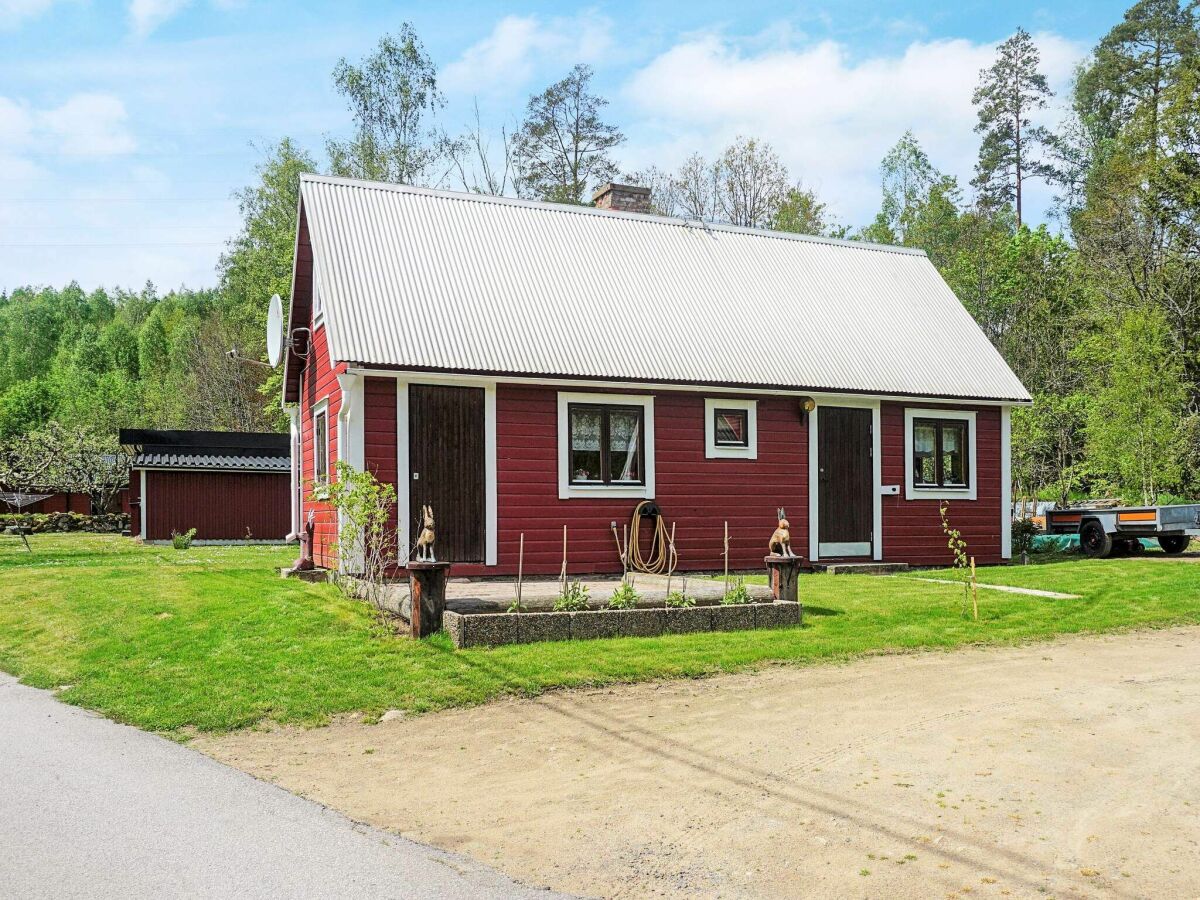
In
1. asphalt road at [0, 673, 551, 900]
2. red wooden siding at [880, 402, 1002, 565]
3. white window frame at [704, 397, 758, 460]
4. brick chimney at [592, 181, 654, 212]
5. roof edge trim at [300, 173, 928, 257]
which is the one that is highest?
brick chimney at [592, 181, 654, 212]

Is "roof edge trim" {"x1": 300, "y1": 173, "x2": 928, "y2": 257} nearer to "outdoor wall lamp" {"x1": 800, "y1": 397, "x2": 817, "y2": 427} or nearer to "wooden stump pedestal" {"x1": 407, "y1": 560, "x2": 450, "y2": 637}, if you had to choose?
"outdoor wall lamp" {"x1": 800, "y1": 397, "x2": 817, "y2": 427}

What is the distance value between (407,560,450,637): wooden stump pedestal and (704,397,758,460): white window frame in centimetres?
698

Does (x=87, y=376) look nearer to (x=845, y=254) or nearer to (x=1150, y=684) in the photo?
(x=845, y=254)

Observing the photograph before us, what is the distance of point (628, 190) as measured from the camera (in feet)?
69.0

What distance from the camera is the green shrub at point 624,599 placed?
424 inches

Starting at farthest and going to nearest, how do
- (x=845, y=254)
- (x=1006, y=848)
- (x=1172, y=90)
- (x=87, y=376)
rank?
1. (x=87, y=376)
2. (x=1172, y=90)
3. (x=845, y=254)
4. (x=1006, y=848)

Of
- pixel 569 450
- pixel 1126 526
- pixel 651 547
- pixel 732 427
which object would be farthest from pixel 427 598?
pixel 1126 526

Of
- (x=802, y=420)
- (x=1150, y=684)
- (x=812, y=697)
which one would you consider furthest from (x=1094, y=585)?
(x=812, y=697)

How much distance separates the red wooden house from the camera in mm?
14438

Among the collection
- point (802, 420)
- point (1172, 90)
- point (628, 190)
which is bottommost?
point (802, 420)

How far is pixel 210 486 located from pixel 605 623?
2248cm

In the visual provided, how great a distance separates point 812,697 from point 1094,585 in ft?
26.8

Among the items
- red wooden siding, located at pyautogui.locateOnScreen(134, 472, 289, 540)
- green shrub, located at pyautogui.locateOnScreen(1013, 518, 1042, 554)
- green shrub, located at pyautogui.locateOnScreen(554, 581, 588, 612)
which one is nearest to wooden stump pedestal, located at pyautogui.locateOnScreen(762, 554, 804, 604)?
green shrub, located at pyautogui.locateOnScreen(554, 581, 588, 612)

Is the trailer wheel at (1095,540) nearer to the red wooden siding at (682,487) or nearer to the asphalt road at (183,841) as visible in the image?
the red wooden siding at (682,487)
